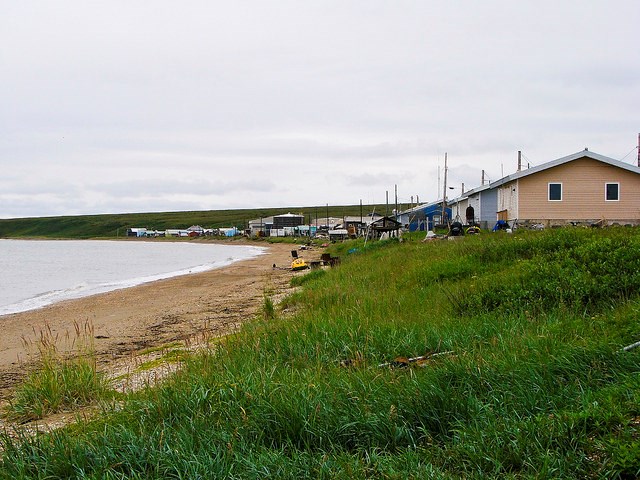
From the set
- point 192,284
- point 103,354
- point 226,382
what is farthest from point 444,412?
point 192,284

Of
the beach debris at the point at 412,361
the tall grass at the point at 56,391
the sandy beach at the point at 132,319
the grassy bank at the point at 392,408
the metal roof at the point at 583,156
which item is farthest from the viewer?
the metal roof at the point at 583,156

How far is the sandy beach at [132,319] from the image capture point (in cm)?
1248

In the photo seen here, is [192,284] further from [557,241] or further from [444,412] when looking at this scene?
[444,412]

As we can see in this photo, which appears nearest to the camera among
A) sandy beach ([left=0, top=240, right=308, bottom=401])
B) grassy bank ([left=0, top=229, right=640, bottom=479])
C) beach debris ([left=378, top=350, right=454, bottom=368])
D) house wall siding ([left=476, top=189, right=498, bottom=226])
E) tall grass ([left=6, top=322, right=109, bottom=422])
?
grassy bank ([left=0, top=229, right=640, bottom=479])

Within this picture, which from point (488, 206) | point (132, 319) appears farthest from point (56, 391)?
point (488, 206)

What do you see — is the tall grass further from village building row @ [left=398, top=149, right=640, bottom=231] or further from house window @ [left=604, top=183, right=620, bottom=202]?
house window @ [left=604, top=183, right=620, bottom=202]

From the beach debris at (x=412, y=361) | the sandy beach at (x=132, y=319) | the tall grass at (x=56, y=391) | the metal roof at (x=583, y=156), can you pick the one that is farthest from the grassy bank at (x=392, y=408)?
the metal roof at (x=583, y=156)

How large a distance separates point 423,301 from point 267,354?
137 inches

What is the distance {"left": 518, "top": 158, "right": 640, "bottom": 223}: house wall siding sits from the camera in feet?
101

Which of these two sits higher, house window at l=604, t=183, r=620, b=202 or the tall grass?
house window at l=604, t=183, r=620, b=202

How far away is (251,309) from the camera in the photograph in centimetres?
1817

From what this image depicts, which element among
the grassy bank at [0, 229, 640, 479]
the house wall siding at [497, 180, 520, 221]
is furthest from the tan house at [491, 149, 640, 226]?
the grassy bank at [0, 229, 640, 479]

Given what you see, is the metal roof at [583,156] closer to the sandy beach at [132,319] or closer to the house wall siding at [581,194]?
the house wall siding at [581,194]

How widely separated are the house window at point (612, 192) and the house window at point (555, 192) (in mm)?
2135
